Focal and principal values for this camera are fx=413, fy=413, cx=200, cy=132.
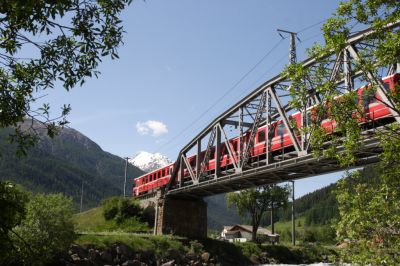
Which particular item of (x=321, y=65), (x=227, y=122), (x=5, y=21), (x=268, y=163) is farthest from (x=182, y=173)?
(x=5, y=21)

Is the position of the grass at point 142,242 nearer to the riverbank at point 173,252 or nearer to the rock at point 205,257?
the riverbank at point 173,252

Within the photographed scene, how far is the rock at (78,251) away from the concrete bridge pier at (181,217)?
52.3 ft

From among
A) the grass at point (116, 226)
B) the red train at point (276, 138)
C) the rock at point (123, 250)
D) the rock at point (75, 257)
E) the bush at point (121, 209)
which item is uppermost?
the red train at point (276, 138)

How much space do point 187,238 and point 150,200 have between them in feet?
30.4

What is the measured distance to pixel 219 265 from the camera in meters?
47.0

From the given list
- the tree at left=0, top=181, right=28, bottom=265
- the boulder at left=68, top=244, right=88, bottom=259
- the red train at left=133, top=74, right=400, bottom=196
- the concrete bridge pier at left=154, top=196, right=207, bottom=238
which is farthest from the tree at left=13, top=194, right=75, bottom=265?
the concrete bridge pier at left=154, top=196, right=207, bottom=238

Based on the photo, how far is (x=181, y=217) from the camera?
2106 inches

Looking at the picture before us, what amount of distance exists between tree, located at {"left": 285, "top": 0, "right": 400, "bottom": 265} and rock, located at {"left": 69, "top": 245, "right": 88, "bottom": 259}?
2853 cm

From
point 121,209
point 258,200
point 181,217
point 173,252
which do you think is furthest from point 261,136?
point 258,200

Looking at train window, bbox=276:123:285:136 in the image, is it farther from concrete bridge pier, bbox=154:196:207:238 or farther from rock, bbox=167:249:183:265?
concrete bridge pier, bbox=154:196:207:238

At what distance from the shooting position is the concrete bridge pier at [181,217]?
52.2m

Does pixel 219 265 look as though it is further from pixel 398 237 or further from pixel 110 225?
pixel 398 237

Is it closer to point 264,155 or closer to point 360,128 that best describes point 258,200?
point 264,155

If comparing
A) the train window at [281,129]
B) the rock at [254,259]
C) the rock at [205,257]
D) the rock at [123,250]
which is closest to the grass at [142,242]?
the rock at [123,250]
